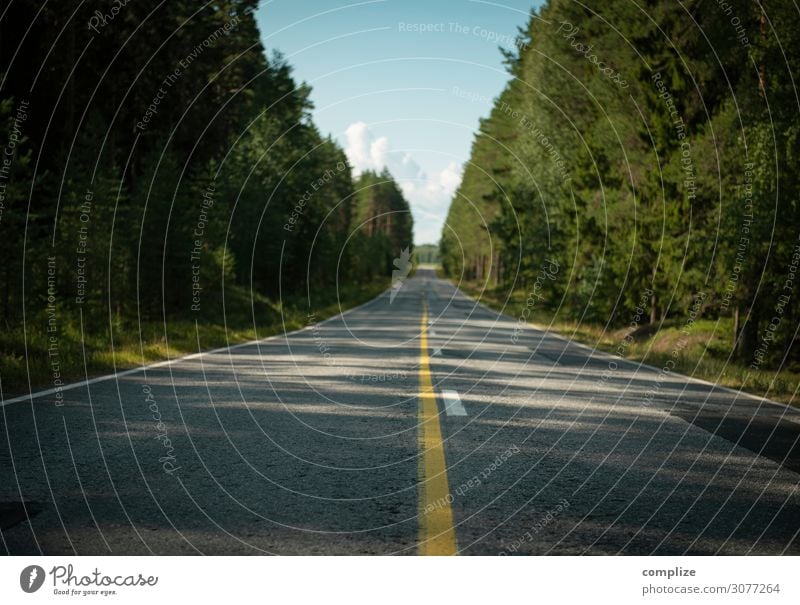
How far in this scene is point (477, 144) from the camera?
2606 inches

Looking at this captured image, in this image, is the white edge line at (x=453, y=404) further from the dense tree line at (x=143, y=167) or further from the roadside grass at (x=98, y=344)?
the dense tree line at (x=143, y=167)

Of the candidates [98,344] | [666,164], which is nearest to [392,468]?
[98,344]

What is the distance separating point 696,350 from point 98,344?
14.3m

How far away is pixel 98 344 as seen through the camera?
1284cm

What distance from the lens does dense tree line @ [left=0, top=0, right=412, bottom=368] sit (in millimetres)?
17703

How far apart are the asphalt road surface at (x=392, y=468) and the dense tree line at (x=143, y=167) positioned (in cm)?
644

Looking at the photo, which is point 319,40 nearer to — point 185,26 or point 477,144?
point 185,26

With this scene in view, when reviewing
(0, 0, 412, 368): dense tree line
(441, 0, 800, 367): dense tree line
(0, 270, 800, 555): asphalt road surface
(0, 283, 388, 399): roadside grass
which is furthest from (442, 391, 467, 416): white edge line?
(441, 0, 800, 367): dense tree line

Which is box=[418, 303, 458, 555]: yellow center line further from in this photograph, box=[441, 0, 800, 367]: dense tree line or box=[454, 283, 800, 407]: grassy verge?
box=[441, 0, 800, 367]: dense tree line

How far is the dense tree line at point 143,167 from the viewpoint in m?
17.7

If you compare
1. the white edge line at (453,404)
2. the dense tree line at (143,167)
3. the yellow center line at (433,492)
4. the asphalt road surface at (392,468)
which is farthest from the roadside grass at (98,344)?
the white edge line at (453,404)

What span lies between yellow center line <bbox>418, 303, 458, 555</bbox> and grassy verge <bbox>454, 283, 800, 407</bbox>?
19.1 feet
